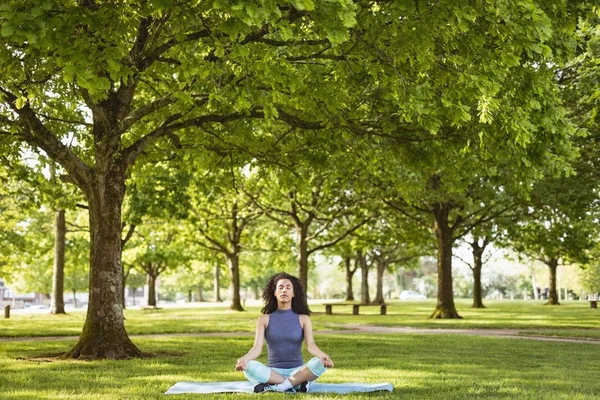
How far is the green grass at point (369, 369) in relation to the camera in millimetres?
8820

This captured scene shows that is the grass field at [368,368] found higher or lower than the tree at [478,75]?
lower

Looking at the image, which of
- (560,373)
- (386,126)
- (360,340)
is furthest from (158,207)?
(560,373)

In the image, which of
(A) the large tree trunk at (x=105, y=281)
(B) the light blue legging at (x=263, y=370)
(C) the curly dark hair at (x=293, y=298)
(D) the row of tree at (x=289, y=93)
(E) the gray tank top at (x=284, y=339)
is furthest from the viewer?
(A) the large tree trunk at (x=105, y=281)

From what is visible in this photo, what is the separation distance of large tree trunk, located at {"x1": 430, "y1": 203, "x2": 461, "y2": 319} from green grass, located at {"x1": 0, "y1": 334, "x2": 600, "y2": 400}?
506 inches

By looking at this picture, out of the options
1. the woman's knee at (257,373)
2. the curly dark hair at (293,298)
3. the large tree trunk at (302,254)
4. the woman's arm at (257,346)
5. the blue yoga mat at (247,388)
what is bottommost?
the blue yoga mat at (247,388)

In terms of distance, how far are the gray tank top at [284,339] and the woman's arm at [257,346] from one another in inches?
2.7

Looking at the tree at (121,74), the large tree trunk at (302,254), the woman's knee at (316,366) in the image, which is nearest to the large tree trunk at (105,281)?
the tree at (121,74)

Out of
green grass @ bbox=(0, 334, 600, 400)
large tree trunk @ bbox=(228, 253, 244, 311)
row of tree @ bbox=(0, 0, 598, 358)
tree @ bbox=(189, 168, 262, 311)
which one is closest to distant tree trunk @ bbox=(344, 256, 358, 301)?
tree @ bbox=(189, 168, 262, 311)

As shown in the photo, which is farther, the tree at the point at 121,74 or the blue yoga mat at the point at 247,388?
the tree at the point at 121,74

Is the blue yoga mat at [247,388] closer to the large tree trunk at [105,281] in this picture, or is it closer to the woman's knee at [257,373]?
the woman's knee at [257,373]

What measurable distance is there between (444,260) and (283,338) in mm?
23866

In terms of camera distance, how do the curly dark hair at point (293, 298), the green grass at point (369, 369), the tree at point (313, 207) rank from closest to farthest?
the curly dark hair at point (293, 298) < the green grass at point (369, 369) < the tree at point (313, 207)

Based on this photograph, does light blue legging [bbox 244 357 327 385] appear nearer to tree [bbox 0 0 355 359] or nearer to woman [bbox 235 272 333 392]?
woman [bbox 235 272 333 392]

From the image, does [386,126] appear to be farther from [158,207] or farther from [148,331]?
[158,207]
